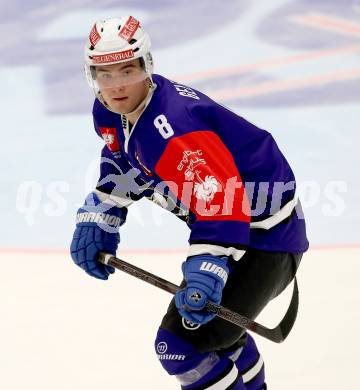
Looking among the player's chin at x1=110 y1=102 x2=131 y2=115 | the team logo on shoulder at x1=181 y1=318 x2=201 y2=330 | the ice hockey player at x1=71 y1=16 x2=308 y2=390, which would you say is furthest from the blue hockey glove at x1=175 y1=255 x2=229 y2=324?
the player's chin at x1=110 y1=102 x2=131 y2=115

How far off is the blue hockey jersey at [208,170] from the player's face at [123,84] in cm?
5

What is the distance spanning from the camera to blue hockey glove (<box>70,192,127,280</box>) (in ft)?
11.0

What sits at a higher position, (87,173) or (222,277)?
(222,277)

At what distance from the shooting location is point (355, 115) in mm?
5969

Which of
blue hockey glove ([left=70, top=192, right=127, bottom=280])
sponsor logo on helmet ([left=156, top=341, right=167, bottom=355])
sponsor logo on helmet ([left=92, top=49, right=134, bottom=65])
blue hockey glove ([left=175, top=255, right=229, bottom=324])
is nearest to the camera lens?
blue hockey glove ([left=175, top=255, right=229, bottom=324])

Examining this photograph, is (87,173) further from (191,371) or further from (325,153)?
(191,371)

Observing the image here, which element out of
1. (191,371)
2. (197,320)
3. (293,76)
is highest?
(197,320)

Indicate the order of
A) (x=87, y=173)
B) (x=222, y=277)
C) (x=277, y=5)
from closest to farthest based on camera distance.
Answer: (x=222, y=277) → (x=87, y=173) → (x=277, y=5)

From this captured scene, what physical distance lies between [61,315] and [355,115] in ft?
8.64

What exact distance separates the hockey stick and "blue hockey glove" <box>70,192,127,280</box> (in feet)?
0.12

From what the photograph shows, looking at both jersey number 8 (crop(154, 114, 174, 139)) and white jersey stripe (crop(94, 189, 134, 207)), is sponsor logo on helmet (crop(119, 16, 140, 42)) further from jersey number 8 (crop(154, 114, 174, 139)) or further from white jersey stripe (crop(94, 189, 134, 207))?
white jersey stripe (crop(94, 189, 134, 207))

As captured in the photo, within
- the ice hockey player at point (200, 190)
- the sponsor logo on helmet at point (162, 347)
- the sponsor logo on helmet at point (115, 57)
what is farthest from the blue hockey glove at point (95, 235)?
the sponsor logo on helmet at point (115, 57)

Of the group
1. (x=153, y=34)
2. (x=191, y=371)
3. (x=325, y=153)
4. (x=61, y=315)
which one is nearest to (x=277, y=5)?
(x=153, y=34)

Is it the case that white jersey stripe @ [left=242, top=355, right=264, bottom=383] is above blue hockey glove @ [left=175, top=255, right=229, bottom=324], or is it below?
below
